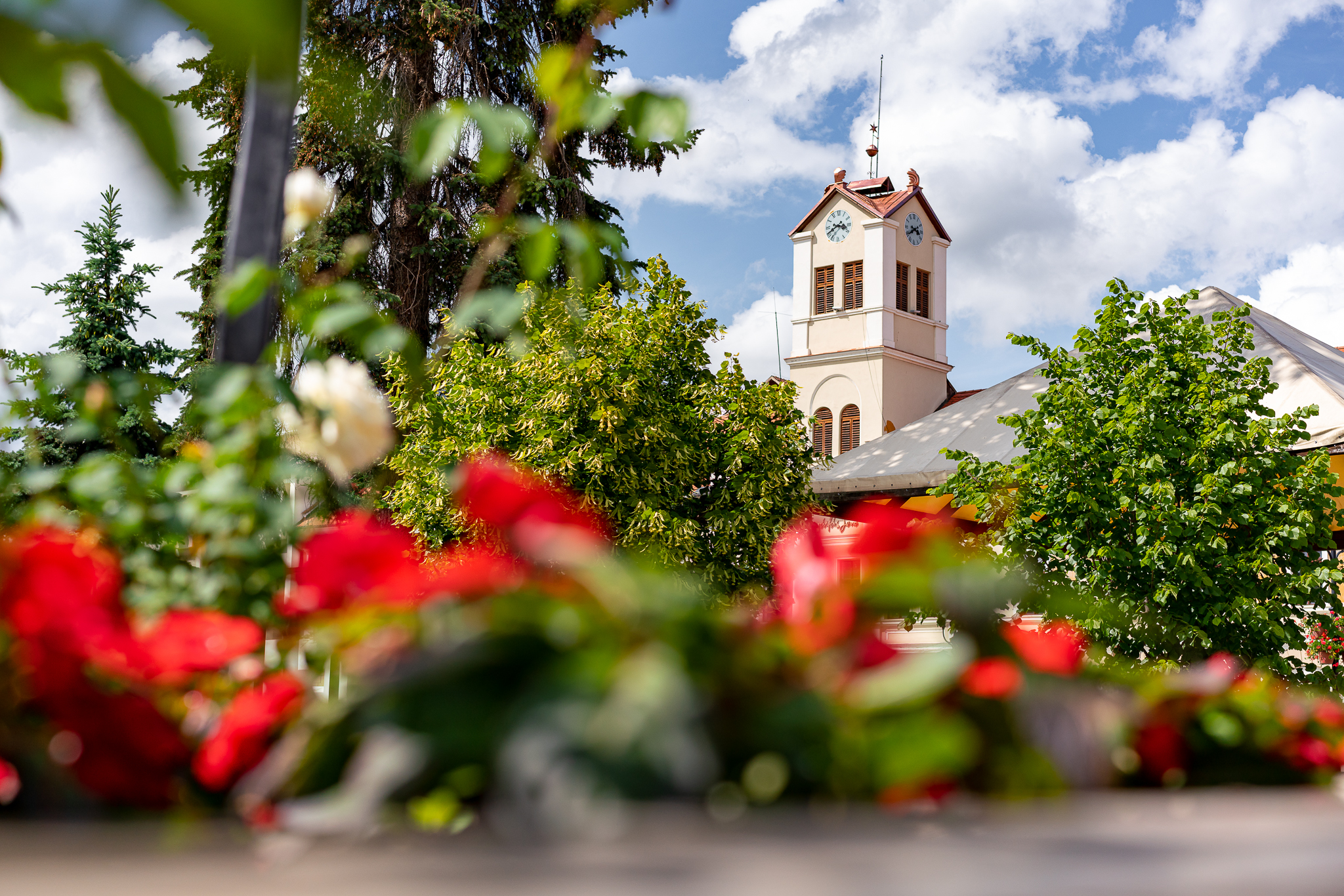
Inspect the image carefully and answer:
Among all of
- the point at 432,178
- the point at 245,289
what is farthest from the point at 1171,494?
the point at 432,178

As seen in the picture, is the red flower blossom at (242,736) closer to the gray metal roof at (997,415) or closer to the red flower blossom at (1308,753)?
the red flower blossom at (1308,753)

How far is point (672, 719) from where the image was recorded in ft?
1.76

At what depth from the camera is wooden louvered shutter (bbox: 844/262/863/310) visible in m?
39.8

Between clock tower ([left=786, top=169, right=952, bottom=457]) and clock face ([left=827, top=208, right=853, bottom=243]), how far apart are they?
1.3 inches

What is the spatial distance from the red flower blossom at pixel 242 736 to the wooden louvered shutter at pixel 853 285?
1565 inches

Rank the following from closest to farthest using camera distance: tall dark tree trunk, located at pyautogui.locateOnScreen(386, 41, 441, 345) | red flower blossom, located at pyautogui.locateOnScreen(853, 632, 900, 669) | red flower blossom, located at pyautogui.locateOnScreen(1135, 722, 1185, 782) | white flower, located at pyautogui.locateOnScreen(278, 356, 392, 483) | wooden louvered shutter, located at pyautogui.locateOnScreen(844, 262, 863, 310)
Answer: red flower blossom, located at pyautogui.locateOnScreen(853, 632, 900, 669), red flower blossom, located at pyautogui.locateOnScreen(1135, 722, 1185, 782), white flower, located at pyautogui.locateOnScreen(278, 356, 392, 483), tall dark tree trunk, located at pyautogui.locateOnScreen(386, 41, 441, 345), wooden louvered shutter, located at pyautogui.locateOnScreen(844, 262, 863, 310)

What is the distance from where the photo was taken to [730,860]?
1.59 feet

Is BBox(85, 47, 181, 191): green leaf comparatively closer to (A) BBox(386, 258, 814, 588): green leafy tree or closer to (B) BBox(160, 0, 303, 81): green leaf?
(B) BBox(160, 0, 303, 81): green leaf

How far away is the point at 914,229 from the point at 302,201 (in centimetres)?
4123

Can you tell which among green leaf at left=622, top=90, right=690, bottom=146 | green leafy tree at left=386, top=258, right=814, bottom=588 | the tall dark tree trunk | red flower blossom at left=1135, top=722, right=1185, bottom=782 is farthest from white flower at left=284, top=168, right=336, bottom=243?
the tall dark tree trunk

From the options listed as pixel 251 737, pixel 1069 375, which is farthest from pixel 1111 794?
pixel 1069 375

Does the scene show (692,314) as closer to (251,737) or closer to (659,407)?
(659,407)

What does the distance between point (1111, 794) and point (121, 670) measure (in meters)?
0.71

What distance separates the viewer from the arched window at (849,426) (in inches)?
1519
